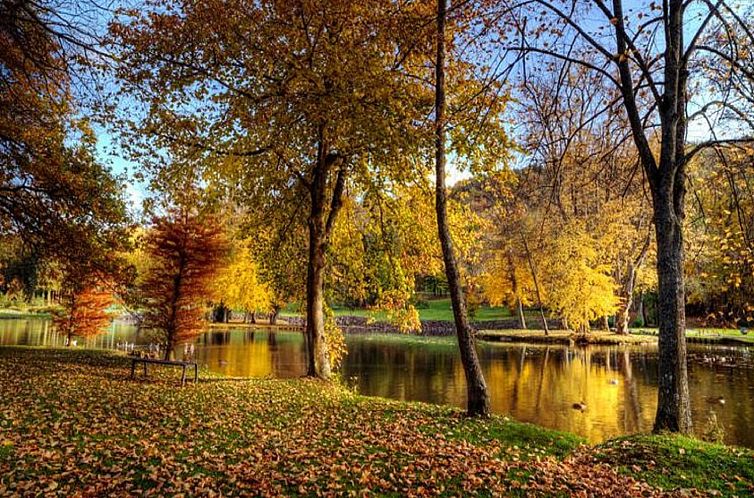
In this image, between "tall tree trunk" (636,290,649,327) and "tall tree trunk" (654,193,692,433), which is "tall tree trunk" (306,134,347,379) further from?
"tall tree trunk" (636,290,649,327)

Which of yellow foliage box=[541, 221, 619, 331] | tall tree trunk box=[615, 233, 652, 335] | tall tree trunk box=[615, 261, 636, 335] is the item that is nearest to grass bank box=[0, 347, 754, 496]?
yellow foliage box=[541, 221, 619, 331]

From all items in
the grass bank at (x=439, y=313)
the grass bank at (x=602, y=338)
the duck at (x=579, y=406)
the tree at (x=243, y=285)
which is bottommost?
the duck at (x=579, y=406)

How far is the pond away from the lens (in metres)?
14.1

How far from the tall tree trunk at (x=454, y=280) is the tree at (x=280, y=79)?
64 centimetres

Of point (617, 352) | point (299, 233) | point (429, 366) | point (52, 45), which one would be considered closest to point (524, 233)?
point (617, 352)

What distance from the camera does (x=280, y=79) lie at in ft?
38.1

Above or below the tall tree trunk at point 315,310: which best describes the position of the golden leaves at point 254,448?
below

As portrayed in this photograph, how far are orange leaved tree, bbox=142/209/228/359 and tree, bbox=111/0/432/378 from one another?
5.95 metres

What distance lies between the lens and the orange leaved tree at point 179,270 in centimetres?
1848

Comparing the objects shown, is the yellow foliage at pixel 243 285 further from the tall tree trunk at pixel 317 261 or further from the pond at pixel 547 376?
the tall tree trunk at pixel 317 261

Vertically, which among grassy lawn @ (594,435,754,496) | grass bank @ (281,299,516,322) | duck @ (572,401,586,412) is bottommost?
duck @ (572,401,586,412)

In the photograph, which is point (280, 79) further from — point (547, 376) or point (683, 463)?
point (547, 376)

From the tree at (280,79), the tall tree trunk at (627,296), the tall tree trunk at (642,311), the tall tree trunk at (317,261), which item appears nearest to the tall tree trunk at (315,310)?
the tall tree trunk at (317,261)

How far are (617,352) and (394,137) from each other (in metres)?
25.0
